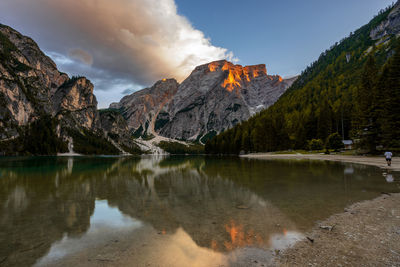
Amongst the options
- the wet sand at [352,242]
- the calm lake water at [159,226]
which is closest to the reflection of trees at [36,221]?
the calm lake water at [159,226]

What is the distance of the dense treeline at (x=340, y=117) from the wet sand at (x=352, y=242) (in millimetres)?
45793

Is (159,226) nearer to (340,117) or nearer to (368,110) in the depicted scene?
(368,110)

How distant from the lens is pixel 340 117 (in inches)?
3952

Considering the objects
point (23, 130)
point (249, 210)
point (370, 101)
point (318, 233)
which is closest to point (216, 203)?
point (249, 210)

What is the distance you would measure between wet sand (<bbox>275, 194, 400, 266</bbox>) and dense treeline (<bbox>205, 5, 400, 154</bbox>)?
45793mm

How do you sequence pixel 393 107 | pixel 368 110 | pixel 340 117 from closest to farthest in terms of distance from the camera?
pixel 393 107 < pixel 368 110 < pixel 340 117

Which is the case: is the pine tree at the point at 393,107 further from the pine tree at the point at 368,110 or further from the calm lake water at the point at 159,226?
the calm lake water at the point at 159,226

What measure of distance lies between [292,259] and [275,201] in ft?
25.5

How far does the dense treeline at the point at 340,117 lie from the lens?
148ft

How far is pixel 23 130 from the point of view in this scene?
194m

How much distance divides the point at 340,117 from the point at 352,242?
4418 inches

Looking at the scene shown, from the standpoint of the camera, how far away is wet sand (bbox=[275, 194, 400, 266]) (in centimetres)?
602

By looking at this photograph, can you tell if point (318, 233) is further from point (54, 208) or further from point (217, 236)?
point (54, 208)

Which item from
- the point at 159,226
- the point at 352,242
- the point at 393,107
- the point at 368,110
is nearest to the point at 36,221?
the point at 159,226
